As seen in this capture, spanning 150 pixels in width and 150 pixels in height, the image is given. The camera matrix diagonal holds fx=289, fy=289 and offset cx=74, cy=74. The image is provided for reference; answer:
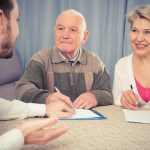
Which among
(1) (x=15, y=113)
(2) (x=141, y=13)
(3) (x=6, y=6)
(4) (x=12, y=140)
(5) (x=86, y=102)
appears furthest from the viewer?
(2) (x=141, y=13)

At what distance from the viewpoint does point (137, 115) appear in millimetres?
1312

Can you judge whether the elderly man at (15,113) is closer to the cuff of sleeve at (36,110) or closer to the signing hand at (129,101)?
the cuff of sleeve at (36,110)

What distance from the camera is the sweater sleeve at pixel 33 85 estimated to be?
4.99 feet

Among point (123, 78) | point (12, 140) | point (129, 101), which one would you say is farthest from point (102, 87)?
point (12, 140)

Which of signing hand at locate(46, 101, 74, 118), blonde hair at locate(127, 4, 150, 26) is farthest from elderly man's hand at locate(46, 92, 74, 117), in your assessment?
blonde hair at locate(127, 4, 150, 26)

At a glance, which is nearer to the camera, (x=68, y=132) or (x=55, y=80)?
(x=68, y=132)

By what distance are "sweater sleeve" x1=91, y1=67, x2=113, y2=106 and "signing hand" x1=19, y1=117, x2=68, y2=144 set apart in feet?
2.19

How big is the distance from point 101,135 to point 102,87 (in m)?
0.82

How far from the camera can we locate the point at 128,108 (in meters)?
1.46

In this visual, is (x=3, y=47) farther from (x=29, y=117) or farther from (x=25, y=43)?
(x=25, y=43)

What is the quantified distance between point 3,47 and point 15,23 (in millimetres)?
118

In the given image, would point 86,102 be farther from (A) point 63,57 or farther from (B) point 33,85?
(A) point 63,57

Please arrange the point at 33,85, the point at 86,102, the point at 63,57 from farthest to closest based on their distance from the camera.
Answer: the point at 63,57
the point at 33,85
the point at 86,102

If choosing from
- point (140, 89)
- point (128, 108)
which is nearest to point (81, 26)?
point (140, 89)
